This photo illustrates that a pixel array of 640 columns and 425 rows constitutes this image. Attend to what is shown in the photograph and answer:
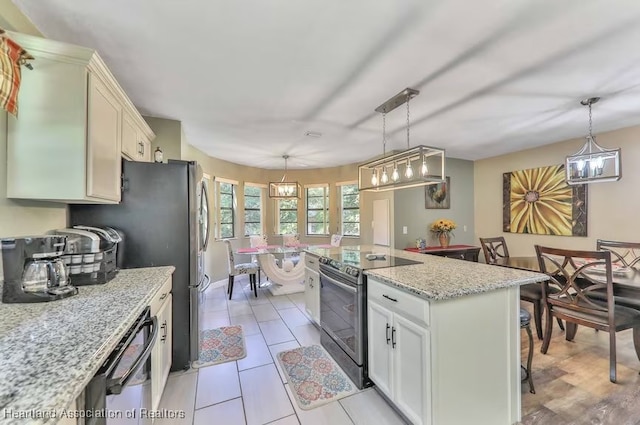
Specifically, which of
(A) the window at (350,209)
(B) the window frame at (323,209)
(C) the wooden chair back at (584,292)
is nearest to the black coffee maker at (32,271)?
(C) the wooden chair back at (584,292)

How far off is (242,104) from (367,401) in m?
2.96

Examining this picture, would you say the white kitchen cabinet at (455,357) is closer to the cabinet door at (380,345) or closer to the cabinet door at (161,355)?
the cabinet door at (380,345)

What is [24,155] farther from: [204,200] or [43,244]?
[204,200]

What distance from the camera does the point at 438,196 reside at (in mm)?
5262

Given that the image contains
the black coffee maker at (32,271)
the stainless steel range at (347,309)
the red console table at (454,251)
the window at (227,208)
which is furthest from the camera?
the window at (227,208)

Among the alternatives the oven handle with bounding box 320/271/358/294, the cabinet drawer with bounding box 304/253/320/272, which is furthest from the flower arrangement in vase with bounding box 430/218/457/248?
the oven handle with bounding box 320/271/358/294

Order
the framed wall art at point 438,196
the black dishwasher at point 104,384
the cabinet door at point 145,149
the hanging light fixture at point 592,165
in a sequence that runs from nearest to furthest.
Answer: the black dishwasher at point 104,384 → the hanging light fixture at point 592,165 → the cabinet door at point 145,149 → the framed wall art at point 438,196

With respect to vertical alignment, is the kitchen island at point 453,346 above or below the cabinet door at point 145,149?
below

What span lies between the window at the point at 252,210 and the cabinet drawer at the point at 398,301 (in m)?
4.68

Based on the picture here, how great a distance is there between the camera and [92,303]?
4.24 ft

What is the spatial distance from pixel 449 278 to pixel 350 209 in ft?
15.0

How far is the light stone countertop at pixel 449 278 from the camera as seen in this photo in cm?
150

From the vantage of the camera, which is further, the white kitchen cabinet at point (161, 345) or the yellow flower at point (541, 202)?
the yellow flower at point (541, 202)

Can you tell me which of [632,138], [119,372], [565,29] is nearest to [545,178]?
[632,138]
